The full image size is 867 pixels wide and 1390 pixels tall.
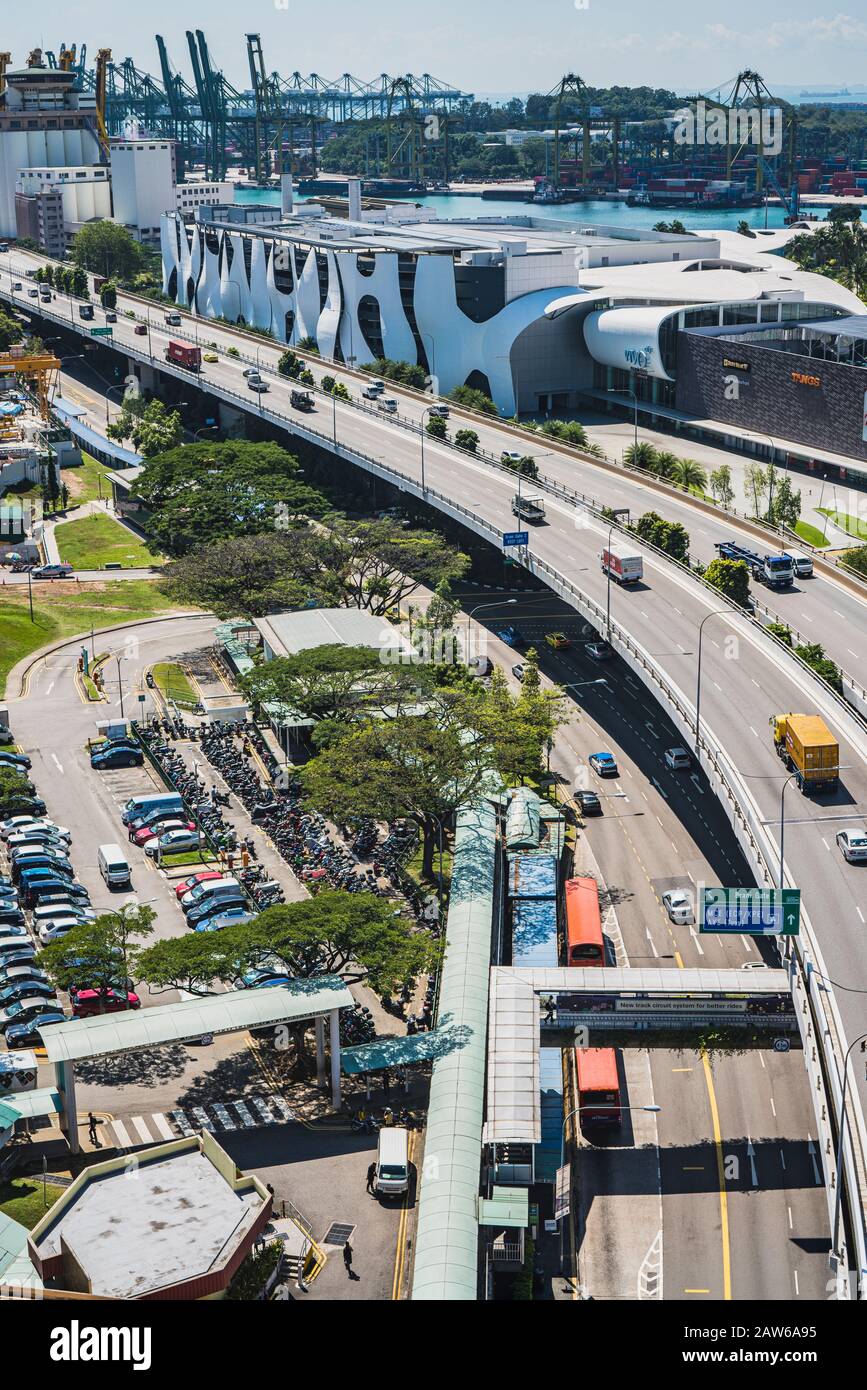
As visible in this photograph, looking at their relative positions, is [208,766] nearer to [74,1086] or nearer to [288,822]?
[288,822]

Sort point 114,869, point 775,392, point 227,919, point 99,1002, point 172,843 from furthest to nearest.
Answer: point 775,392
point 172,843
point 114,869
point 227,919
point 99,1002

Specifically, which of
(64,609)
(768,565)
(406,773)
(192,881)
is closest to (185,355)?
(64,609)

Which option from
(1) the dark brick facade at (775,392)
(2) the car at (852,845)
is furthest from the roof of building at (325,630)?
(1) the dark brick facade at (775,392)

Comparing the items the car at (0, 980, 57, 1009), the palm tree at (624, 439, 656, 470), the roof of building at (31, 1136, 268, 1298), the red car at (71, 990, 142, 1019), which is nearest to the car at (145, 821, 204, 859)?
the red car at (71, 990, 142, 1019)

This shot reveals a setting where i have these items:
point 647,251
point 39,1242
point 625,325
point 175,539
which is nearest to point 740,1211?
point 39,1242

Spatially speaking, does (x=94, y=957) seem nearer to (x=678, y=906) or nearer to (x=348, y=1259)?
(x=348, y=1259)

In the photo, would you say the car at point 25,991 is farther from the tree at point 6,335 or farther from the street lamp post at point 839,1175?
the tree at point 6,335
